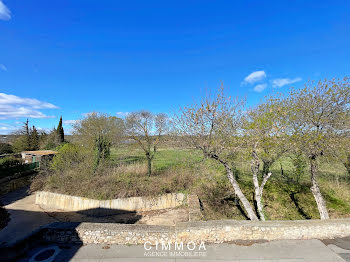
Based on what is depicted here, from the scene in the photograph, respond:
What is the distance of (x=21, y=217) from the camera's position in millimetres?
7703

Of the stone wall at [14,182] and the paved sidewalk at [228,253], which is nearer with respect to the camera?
the paved sidewalk at [228,253]

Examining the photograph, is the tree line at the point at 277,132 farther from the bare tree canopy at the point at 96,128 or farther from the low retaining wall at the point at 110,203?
the bare tree canopy at the point at 96,128

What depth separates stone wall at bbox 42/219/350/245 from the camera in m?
4.45

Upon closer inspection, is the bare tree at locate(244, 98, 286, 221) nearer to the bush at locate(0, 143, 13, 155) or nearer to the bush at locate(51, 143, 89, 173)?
the bush at locate(51, 143, 89, 173)

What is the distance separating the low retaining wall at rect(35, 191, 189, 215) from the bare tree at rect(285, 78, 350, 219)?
6.14m

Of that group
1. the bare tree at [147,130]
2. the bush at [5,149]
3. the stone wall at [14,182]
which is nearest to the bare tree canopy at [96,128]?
the bare tree at [147,130]

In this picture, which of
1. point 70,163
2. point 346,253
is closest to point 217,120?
point 346,253

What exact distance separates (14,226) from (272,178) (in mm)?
13671

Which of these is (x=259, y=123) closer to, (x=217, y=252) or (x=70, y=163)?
(x=217, y=252)

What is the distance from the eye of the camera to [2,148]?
21.7m

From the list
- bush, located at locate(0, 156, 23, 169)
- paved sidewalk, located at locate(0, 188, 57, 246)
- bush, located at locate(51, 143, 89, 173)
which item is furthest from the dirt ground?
bush, located at locate(0, 156, 23, 169)

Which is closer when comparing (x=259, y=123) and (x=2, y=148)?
(x=259, y=123)

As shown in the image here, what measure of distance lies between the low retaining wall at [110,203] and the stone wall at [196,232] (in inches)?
152

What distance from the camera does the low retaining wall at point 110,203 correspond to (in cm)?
838
